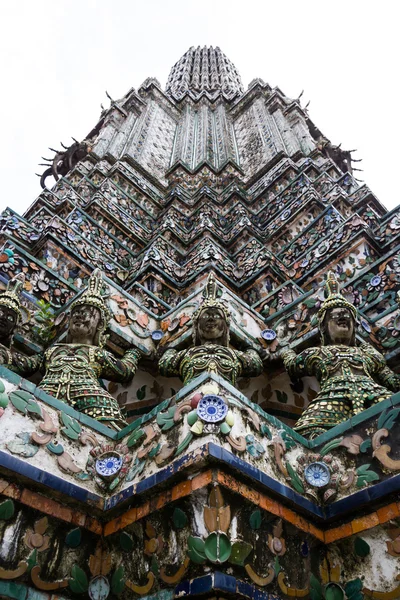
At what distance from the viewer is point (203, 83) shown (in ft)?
81.6

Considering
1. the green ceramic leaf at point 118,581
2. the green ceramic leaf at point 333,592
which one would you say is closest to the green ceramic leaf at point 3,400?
the green ceramic leaf at point 118,581

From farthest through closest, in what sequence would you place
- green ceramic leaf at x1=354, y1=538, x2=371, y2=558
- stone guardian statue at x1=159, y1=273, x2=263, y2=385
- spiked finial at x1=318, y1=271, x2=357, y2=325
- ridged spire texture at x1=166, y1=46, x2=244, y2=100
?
1. ridged spire texture at x1=166, y1=46, x2=244, y2=100
2. spiked finial at x1=318, y1=271, x2=357, y2=325
3. stone guardian statue at x1=159, y1=273, x2=263, y2=385
4. green ceramic leaf at x1=354, y1=538, x2=371, y2=558

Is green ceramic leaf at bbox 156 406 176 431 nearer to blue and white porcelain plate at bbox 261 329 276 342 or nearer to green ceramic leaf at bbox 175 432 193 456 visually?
green ceramic leaf at bbox 175 432 193 456

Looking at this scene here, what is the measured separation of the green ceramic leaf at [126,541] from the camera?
3.39 m

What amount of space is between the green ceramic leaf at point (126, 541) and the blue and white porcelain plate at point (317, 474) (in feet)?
3.97

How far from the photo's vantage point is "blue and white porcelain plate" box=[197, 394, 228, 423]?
11.2 feet

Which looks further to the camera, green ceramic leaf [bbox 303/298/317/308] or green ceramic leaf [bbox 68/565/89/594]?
green ceramic leaf [bbox 303/298/317/308]

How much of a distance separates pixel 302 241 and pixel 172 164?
25.8 ft

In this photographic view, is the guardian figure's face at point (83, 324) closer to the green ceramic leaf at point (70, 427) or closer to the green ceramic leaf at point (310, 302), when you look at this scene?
the green ceramic leaf at point (70, 427)

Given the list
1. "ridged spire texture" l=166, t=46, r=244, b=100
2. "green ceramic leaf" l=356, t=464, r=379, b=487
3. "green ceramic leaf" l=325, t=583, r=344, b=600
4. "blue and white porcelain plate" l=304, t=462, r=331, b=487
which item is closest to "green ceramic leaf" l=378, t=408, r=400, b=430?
"green ceramic leaf" l=356, t=464, r=379, b=487

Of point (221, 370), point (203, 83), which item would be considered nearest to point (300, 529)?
point (221, 370)

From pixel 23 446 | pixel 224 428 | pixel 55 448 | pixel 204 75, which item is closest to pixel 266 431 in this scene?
pixel 224 428

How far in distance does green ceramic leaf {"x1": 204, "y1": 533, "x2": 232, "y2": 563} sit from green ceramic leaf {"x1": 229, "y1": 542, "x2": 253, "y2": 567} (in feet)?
0.12

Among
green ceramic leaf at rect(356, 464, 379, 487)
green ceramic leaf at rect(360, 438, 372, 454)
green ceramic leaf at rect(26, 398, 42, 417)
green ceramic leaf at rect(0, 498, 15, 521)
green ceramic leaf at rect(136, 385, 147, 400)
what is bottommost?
green ceramic leaf at rect(0, 498, 15, 521)
